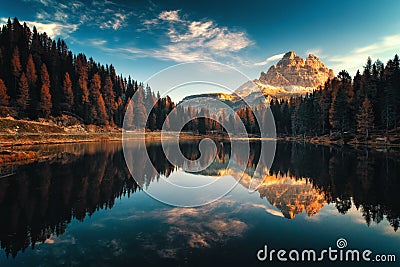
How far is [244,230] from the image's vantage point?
1068 cm

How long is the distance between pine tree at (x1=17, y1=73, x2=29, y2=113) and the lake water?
5654cm

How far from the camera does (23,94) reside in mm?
65125

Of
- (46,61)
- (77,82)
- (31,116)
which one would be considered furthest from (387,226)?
(46,61)

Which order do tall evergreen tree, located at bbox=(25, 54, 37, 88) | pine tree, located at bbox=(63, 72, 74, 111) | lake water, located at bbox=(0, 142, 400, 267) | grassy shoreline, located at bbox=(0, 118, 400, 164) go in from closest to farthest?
lake water, located at bbox=(0, 142, 400, 267), grassy shoreline, located at bbox=(0, 118, 400, 164), tall evergreen tree, located at bbox=(25, 54, 37, 88), pine tree, located at bbox=(63, 72, 74, 111)

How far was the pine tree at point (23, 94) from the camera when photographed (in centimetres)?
6450

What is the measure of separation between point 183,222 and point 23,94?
241 feet

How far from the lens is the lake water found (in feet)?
27.6

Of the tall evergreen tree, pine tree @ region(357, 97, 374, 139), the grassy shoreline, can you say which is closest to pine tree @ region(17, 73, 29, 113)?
the tall evergreen tree

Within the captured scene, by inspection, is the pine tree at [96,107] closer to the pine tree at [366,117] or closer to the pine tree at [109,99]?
the pine tree at [109,99]

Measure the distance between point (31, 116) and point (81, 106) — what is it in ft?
68.1

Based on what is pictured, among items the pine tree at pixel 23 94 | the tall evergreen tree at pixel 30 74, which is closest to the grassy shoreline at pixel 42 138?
the pine tree at pixel 23 94

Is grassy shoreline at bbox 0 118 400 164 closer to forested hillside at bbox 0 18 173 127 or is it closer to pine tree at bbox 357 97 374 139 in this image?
pine tree at bbox 357 97 374 139

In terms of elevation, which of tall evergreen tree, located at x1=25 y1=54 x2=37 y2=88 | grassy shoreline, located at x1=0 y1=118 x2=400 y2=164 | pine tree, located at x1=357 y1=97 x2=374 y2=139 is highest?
tall evergreen tree, located at x1=25 y1=54 x2=37 y2=88

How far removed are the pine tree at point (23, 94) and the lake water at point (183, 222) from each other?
5654cm
